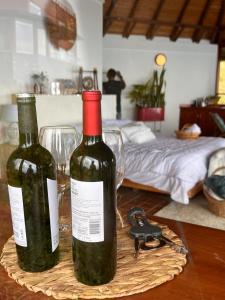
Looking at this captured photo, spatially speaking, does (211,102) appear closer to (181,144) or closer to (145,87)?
(145,87)

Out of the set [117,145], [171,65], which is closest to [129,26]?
[171,65]

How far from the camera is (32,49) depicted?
3.55 metres

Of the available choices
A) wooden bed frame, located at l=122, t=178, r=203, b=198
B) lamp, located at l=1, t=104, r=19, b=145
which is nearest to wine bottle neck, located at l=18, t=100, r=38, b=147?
lamp, located at l=1, t=104, r=19, b=145

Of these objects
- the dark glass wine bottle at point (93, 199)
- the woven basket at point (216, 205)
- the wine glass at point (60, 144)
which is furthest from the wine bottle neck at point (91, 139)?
the woven basket at point (216, 205)

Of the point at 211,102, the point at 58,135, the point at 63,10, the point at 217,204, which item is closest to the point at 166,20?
the point at 211,102

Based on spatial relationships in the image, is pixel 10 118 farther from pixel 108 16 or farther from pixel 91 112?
pixel 108 16

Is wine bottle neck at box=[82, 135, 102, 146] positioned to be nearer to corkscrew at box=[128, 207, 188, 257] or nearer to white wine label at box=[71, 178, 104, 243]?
white wine label at box=[71, 178, 104, 243]

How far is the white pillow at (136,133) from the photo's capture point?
4.14 meters

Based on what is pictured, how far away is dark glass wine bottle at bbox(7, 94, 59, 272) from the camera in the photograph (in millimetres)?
684

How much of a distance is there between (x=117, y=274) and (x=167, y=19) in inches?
288

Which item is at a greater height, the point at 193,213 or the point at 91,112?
the point at 91,112

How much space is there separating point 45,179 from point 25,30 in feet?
10.2

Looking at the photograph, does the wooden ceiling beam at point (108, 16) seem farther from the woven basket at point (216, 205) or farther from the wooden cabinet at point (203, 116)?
the woven basket at point (216, 205)

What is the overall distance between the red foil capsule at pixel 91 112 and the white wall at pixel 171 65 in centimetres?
644
